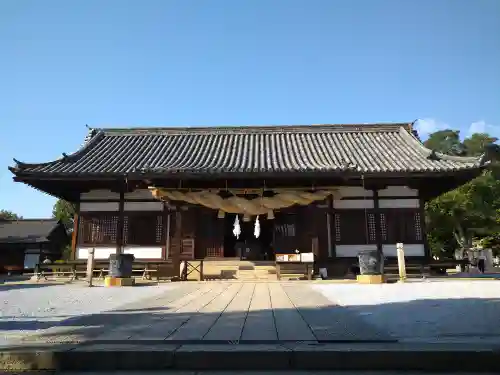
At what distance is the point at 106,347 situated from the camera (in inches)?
148

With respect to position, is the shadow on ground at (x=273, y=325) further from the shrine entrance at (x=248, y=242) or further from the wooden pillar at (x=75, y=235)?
the shrine entrance at (x=248, y=242)

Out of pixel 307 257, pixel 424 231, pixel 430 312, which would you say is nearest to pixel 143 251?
pixel 307 257

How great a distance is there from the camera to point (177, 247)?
14023 mm

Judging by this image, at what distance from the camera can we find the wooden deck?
411 centimetres

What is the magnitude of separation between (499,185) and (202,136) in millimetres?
23702

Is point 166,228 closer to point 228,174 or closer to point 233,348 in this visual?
point 228,174

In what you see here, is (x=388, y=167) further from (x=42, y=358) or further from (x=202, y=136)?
(x=42, y=358)

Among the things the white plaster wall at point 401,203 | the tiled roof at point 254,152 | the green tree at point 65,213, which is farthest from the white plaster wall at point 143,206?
the green tree at point 65,213

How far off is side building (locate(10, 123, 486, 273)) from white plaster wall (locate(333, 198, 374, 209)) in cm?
4

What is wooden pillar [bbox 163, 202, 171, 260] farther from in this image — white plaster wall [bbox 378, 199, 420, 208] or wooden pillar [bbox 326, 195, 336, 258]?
white plaster wall [bbox 378, 199, 420, 208]

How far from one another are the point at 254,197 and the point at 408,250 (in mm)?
6603

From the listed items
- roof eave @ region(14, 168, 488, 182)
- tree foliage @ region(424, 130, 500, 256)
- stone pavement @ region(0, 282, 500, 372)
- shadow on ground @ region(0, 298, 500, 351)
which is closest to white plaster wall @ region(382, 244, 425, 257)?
roof eave @ region(14, 168, 488, 182)

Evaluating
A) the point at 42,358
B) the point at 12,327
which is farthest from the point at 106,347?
the point at 12,327

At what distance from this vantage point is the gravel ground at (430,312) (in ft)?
14.0
